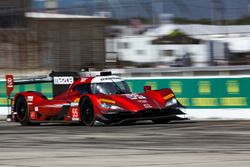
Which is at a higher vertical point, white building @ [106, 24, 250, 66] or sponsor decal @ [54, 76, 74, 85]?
white building @ [106, 24, 250, 66]

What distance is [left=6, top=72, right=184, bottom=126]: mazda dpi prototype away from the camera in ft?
47.1

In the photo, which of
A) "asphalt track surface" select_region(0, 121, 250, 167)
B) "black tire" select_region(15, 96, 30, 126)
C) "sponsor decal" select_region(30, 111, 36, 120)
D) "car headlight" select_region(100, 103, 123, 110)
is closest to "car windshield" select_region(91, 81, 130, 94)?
"car headlight" select_region(100, 103, 123, 110)

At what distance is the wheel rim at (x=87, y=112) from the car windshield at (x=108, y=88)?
1.28 ft

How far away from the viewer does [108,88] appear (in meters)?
15.1

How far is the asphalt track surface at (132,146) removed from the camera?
325 inches

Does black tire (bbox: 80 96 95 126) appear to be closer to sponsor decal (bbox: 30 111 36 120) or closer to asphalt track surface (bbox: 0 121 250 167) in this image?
asphalt track surface (bbox: 0 121 250 167)

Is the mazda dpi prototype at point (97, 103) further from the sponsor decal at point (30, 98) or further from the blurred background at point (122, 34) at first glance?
the blurred background at point (122, 34)

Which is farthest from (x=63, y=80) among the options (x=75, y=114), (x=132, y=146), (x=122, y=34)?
(x=132, y=146)

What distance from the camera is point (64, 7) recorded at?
2028 centimetres

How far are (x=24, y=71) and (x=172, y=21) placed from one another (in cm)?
600

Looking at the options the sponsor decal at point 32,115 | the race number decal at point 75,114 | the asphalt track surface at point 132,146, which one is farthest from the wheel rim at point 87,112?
the sponsor decal at point 32,115

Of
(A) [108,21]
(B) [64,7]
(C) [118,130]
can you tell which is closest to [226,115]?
(C) [118,130]

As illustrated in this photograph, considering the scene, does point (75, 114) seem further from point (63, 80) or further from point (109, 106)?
point (63, 80)

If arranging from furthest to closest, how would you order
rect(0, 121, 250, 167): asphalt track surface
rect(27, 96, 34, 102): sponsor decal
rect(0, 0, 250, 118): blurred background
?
rect(0, 0, 250, 118): blurred background → rect(27, 96, 34, 102): sponsor decal → rect(0, 121, 250, 167): asphalt track surface
